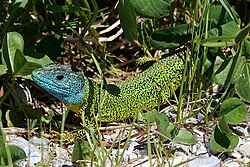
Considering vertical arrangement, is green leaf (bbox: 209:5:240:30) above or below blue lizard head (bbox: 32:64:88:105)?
above

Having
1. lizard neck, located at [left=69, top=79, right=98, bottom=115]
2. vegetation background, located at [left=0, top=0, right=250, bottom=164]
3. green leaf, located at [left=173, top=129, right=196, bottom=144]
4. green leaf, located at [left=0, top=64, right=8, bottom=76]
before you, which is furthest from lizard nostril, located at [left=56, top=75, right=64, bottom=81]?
green leaf, located at [left=173, top=129, right=196, bottom=144]

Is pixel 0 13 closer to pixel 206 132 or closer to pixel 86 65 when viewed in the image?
pixel 86 65

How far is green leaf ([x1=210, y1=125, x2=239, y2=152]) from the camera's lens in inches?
129

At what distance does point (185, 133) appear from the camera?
11.1 feet

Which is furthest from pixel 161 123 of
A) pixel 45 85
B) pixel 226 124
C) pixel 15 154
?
pixel 15 154

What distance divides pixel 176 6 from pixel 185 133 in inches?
49.4

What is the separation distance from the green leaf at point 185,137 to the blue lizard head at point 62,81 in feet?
2.25

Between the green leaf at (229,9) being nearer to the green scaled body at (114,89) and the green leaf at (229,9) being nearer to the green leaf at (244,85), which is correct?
the green leaf at (244,85)

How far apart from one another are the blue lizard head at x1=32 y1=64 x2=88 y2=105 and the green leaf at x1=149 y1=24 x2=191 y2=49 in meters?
0.48

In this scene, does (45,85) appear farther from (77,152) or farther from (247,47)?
(247,47)

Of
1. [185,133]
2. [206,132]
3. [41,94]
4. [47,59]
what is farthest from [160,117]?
[41,94]

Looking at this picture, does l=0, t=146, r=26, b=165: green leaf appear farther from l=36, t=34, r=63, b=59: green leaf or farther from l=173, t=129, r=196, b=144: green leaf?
l=36, t=34, r=63, b=59: green leaf

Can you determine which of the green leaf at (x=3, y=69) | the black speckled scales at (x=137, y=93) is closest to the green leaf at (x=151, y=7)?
the black speckled scales at (x=137, y=93)

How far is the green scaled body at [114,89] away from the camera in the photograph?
11.8 feet
